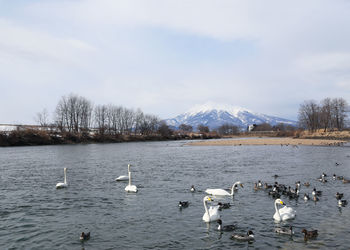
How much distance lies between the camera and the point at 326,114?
113625 mm

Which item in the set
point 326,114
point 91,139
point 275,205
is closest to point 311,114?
point 326,114

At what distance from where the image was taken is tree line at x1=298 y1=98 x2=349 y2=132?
116m

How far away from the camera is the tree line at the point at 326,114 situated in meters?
116

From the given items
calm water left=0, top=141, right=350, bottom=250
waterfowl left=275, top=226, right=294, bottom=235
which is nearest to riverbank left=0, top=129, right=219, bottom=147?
calm water left=0, top=141, right=350, bottom=250

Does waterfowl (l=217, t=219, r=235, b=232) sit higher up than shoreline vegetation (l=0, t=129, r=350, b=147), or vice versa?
shoreline vegetation (l=0, t=129, r=350, b=147)

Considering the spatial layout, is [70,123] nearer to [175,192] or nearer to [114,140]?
[114,140]

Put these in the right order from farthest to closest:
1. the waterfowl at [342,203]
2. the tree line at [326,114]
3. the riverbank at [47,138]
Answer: the tree line at [326,114] < the riverbank at [47,138] < the waterfowl at [342,203]

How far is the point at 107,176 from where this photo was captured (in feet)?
92.1

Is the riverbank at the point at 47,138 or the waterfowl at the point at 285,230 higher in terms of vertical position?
the riverbank at the point at 47,138

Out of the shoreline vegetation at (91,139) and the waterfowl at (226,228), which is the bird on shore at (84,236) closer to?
the waterfowl at (226,228)

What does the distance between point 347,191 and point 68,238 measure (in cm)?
1806

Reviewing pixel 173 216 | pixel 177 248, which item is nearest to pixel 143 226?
pixel 173 216

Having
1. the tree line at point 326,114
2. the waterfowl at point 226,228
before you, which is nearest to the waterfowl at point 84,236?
the waterfowl at point 226,228

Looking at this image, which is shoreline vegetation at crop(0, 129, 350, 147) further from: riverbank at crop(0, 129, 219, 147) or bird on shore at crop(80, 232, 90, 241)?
bird on shore at crop(80, 232, 90, 241)
